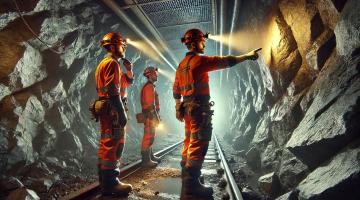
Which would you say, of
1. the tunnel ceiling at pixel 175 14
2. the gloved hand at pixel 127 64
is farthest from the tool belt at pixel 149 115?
the tunnel ceiling at pixel 175 14

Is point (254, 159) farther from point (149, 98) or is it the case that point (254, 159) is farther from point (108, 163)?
point (108, 163)

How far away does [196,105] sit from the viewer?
10.1 ft

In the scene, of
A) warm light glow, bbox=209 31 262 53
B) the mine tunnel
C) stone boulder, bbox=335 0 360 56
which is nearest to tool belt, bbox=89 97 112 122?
the mine tunnel

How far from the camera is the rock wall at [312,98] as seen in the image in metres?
2.03

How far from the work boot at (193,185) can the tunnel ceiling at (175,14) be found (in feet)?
14.6

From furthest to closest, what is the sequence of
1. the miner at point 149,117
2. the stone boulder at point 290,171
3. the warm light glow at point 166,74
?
the warm light glow at point 166,74, the miner at point 149,117, the stone boulder at point 290,171

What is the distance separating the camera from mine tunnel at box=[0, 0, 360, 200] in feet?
7.72

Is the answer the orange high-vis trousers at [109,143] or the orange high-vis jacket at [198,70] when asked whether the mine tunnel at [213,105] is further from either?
the orange high-vis jacket at [198,70]

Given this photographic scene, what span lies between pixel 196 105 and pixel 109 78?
115 cm

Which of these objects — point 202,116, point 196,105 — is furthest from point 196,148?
point 196,105

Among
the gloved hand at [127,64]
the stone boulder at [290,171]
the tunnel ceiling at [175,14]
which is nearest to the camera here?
the stone boulder at [290,171]

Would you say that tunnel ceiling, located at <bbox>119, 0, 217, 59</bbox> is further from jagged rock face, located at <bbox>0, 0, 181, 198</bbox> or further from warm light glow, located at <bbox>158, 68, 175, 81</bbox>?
warm light glow, located at <bbox>158, 68, 175, 81</bbox>

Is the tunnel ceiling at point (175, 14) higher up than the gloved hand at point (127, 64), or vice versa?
the tunnel ceiling at point (175, 14)

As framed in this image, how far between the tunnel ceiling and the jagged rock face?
36.1 inches
